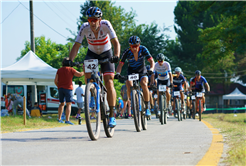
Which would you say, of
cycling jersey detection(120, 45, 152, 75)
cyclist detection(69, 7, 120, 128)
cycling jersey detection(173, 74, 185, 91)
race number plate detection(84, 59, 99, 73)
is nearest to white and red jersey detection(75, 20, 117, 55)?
cyclist detection(69, 7, 120, 128)

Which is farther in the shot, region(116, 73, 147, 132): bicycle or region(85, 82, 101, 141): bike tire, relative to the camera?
region(116, 73, 147, 132): bicycle

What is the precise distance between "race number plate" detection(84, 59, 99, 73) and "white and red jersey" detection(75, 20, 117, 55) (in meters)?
0.65

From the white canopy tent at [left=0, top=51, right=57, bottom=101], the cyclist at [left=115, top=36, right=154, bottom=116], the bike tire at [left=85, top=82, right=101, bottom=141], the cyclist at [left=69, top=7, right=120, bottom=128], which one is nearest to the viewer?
the bike tire at [left=85, top=82, right=101, bottom=141]

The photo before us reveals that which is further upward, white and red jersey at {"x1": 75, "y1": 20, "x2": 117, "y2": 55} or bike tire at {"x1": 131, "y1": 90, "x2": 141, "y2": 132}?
white and red jersey at {"x1": 75, "y1": 20, "x2": 117, "y2": 55}

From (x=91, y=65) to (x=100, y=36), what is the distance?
2.45ft

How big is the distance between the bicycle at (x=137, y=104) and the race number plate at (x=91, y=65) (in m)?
1.81

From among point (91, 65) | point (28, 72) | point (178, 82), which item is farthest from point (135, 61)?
point (28, 72)

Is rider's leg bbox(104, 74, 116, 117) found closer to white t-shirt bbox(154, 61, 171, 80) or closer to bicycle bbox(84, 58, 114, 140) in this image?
bicycle bbox(84, 58, 114, 140)

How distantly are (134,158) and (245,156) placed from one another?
1.14 meters

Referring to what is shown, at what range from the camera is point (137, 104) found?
7801 millimetres

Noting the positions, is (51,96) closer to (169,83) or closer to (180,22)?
(169,83)

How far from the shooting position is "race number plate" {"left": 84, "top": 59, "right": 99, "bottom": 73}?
5.77m

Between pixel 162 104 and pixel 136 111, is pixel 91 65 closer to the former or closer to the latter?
pixel 136 111

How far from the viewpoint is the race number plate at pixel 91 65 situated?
18.9 feet
